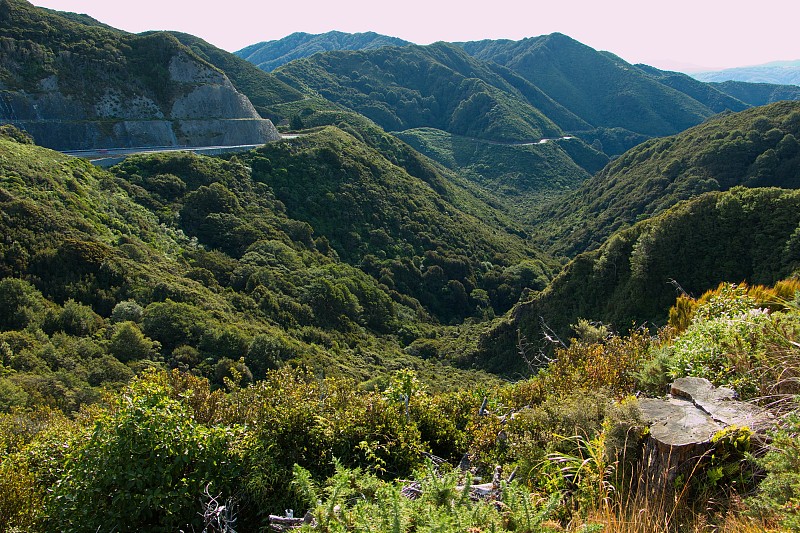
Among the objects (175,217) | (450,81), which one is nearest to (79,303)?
(175,217)

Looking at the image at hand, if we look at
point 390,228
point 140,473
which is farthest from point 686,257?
point 390,228

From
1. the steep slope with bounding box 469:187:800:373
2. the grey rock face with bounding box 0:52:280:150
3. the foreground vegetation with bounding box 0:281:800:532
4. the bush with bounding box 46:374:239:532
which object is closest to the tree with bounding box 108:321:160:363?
the foreground vegetation with bounding box 0:281:800:532

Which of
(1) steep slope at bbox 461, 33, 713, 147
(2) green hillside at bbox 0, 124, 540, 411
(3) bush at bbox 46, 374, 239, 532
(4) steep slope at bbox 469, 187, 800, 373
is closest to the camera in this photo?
(3) bush at bbox 46, 374, 239, 532

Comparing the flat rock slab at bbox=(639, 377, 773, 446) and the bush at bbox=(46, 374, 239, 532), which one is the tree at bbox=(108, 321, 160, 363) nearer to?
the bush at bbox=(46, 374, 239, 532)

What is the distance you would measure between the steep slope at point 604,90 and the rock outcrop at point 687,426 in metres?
166

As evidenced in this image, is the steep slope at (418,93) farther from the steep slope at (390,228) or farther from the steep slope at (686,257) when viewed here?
the steep slope at (686,257)

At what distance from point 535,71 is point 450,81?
60771 mm

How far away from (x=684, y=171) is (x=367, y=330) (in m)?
47.1

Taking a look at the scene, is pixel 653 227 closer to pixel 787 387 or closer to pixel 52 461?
pixel 787 387

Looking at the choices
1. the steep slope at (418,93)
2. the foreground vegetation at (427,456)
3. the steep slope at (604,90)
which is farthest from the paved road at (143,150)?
the steep slope at (604,90)

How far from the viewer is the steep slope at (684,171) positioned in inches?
1965

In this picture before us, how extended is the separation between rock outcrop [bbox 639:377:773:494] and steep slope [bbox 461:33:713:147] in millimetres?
165622

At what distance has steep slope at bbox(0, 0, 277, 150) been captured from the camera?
1567 inches

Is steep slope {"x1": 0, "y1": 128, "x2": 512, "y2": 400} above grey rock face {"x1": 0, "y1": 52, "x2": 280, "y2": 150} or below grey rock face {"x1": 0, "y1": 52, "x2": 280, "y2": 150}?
below
